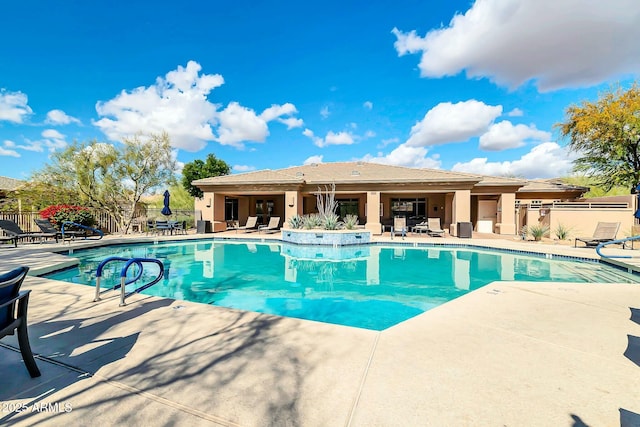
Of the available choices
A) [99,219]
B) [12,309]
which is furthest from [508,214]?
[99,219]

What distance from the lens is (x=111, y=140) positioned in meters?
16.5

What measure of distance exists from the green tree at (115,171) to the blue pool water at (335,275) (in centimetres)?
670

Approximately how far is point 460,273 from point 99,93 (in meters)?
22.1

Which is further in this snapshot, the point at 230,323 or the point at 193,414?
the point at 230,323

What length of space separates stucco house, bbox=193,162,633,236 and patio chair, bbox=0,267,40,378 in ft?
47.6

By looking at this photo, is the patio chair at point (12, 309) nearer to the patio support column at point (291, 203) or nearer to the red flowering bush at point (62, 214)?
the red flowering bush at point (62, 214)

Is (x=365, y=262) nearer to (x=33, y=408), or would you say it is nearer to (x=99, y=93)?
(x=33, y=408)

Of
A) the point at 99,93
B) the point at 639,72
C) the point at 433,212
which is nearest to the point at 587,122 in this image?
the point at 639,72

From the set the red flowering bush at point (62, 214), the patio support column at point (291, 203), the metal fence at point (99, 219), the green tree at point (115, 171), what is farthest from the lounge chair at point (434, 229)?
the red flowering bush at point (62, 214)

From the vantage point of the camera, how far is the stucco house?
15.8 m

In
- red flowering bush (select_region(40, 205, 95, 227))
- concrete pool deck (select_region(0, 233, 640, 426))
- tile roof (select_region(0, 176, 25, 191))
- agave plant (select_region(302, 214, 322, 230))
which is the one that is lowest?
concrete pool deck (select_region(0, 233, 640, 426))

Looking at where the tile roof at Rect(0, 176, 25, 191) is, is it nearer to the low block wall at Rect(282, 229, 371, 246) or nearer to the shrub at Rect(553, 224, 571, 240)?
the low block wall at Rect(282, 229, 371, 246)

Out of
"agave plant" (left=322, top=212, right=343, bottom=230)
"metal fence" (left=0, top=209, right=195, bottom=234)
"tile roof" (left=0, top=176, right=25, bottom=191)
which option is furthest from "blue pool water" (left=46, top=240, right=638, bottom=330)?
"tile roof" (left=0, top=176, right=25, bottom=191)

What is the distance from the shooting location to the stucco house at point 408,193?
1578 centimetres
